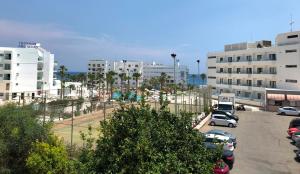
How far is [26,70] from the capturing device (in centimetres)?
8888

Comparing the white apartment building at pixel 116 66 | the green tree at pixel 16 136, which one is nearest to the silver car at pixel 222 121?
the green tree at pixel 16 136

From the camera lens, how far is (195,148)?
8.79 meters

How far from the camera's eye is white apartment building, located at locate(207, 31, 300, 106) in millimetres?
63281

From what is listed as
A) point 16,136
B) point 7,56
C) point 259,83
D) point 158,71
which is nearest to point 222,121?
point 16,136

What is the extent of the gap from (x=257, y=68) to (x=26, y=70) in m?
60.1

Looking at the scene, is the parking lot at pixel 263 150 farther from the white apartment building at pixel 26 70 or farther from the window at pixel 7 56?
the window at pixel 7 56

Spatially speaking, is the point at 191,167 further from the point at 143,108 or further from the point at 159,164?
the point at 143,108

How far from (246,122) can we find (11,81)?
6172 cm

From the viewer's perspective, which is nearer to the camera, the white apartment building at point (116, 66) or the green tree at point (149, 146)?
the green tree at point (149, 146)

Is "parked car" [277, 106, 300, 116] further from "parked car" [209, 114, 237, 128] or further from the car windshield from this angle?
"parked car" [209, 114, 237, 128]

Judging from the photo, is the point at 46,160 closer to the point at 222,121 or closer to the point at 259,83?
the point at 222,121

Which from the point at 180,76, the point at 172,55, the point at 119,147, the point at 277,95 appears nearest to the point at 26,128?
the point at 119,147

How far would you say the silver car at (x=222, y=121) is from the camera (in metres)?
41.8

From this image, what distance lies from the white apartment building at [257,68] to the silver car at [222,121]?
24.1 metres
